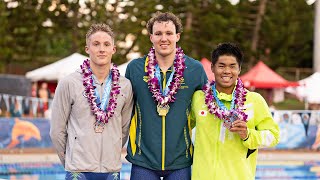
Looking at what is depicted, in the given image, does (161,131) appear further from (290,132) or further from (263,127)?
(290,132)

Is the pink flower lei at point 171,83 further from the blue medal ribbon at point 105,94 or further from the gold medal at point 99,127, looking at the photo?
the gold medal at point 99,127

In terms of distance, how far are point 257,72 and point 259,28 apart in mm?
7433

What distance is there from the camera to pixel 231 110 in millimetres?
3959

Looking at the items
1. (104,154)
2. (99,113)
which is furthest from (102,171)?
(99,113)

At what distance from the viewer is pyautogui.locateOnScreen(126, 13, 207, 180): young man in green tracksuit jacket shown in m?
4.22

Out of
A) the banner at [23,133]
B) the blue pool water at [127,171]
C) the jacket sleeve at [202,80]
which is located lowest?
the blue pool water at [127,171]

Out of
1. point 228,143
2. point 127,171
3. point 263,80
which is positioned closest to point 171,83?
point 228,143

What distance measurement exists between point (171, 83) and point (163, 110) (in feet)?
0.62

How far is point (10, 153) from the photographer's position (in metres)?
13.6

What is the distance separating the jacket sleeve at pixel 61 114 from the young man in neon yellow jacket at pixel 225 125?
0.84m

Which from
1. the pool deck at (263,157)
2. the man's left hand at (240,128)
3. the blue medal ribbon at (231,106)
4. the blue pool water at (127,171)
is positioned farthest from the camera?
the pool deck at (263,157)

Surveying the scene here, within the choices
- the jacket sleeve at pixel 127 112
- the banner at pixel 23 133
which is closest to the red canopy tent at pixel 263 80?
the banner at pixel 23 133

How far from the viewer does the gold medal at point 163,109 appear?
13.9ft

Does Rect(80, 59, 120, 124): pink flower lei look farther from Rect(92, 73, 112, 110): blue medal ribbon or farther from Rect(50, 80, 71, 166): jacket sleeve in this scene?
Rect(50, 80, 71, 166): jacket sleeve
